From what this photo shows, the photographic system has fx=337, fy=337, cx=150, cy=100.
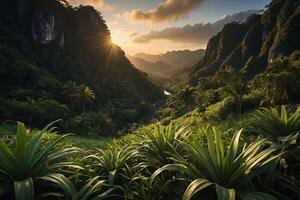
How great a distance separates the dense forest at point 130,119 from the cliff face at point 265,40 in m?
0.58

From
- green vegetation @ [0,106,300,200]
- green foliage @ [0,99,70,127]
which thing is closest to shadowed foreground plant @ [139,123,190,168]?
green vegetation @ [0,106,300,200]

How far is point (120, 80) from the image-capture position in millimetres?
147625

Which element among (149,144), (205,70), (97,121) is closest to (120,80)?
(205,70)

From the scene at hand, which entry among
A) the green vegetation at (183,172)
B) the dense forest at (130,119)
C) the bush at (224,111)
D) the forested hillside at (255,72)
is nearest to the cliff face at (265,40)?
the forested hillside at (255,72)

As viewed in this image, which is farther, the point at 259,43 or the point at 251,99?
the point at 259,43

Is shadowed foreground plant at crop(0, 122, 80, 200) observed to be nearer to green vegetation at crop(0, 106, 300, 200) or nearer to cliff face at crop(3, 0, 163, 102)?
green vegetation at crop(0, 106, 300, 200)

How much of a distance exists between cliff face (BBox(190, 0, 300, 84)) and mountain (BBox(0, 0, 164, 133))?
44.7 m

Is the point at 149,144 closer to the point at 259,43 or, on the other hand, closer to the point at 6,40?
the point at 6,40

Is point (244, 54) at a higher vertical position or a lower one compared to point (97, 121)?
higher

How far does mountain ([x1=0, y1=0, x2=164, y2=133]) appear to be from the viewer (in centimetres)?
6387

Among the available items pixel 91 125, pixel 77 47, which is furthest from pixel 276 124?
pixel 77 47

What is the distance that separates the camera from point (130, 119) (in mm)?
86938

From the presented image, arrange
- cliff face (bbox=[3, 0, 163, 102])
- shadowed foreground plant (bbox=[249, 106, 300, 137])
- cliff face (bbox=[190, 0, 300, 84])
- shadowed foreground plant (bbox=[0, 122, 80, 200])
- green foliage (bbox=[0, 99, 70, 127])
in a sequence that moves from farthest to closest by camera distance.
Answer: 1. cliff face (bbox=[3, 0, 163, 102])
2. cliff face (bbox=[190, 0, 300, 84])
3. green foliage (bbox=[0, 99, 70, 127])
4. shadowed foreground plant (bbox=[249, 106, 300, 137])
5. shadowed foreground plant (bbox=[0, 122, 80, 200])

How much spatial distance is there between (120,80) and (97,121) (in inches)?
3146
